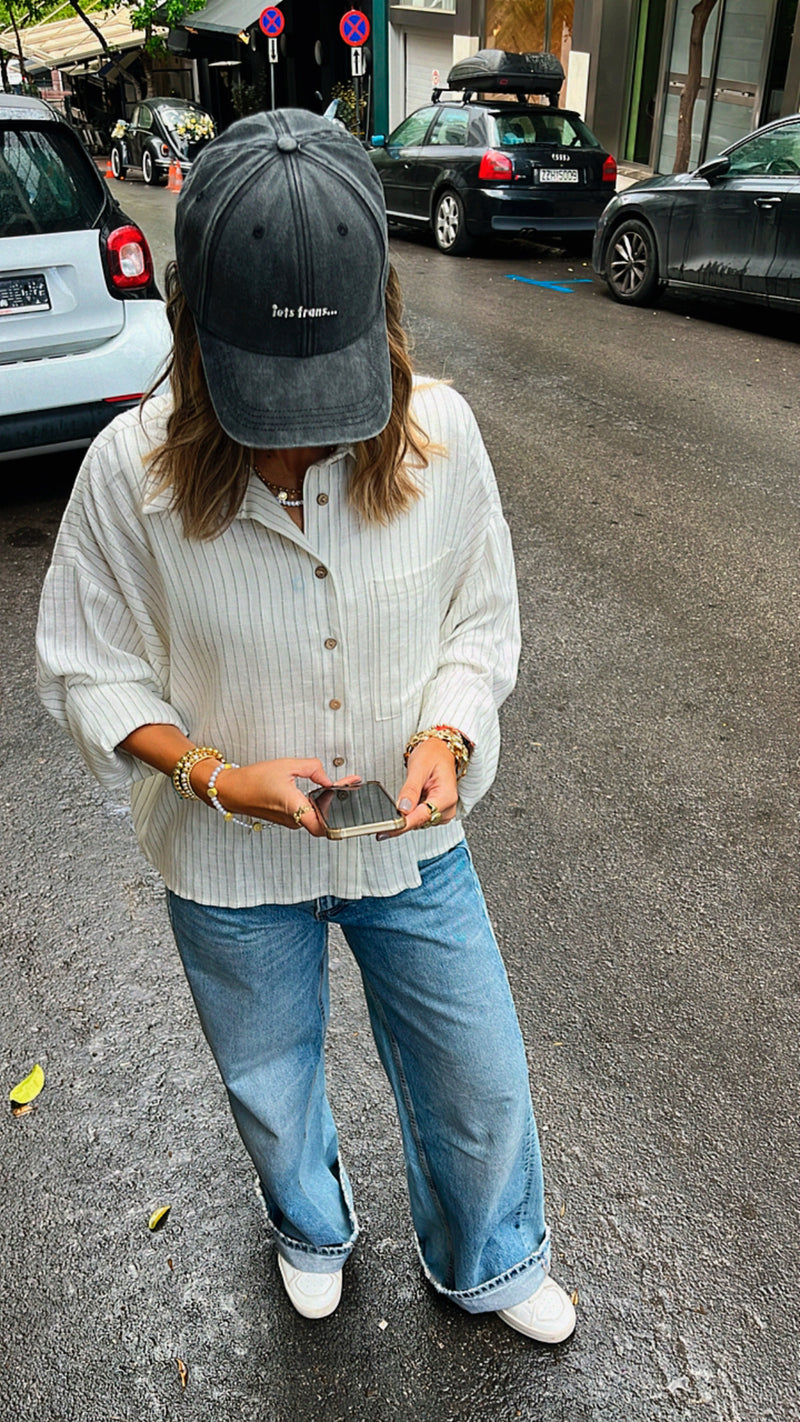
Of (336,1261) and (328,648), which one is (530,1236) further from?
(328,648)

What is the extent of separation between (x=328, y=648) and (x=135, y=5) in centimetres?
3695

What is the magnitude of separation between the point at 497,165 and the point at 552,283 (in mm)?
1588

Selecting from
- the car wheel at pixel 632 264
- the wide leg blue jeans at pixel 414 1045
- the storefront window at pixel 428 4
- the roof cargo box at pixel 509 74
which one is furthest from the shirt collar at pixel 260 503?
the storefront window at pixel 428 4

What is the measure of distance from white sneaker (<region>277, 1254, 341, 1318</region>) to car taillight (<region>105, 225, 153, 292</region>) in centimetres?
466

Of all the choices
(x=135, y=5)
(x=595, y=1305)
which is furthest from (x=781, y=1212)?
(x=135, y=5)

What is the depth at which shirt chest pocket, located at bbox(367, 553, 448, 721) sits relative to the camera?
1640mm

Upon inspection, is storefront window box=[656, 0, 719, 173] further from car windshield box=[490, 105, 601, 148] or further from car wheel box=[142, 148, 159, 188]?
car wheel box=[142, 148, 159, 188]

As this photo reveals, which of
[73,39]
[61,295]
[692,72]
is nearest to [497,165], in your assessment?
[692,72]

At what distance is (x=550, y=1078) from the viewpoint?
270cm

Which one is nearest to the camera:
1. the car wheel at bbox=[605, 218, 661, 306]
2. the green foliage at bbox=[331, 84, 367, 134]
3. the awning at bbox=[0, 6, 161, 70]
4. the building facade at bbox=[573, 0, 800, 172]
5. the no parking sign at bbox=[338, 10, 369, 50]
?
the car wheel at bbox=[605, 218, 661, 306]

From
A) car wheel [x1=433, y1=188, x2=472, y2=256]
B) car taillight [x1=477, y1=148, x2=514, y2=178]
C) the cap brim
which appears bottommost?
car wheel [x1=433, y1=188, x2=472, y2=256]

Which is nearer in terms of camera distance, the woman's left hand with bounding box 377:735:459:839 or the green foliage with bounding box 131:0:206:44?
the woman's left hand with bounding box 377:735:459:839

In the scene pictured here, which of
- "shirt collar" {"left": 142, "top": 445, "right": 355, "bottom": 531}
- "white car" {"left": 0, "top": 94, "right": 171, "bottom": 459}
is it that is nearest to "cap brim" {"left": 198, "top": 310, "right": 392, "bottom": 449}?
"shirt collar" {"left": 142, "top": 445, "right": 355, "bottom": 531}

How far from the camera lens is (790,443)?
6922mm
